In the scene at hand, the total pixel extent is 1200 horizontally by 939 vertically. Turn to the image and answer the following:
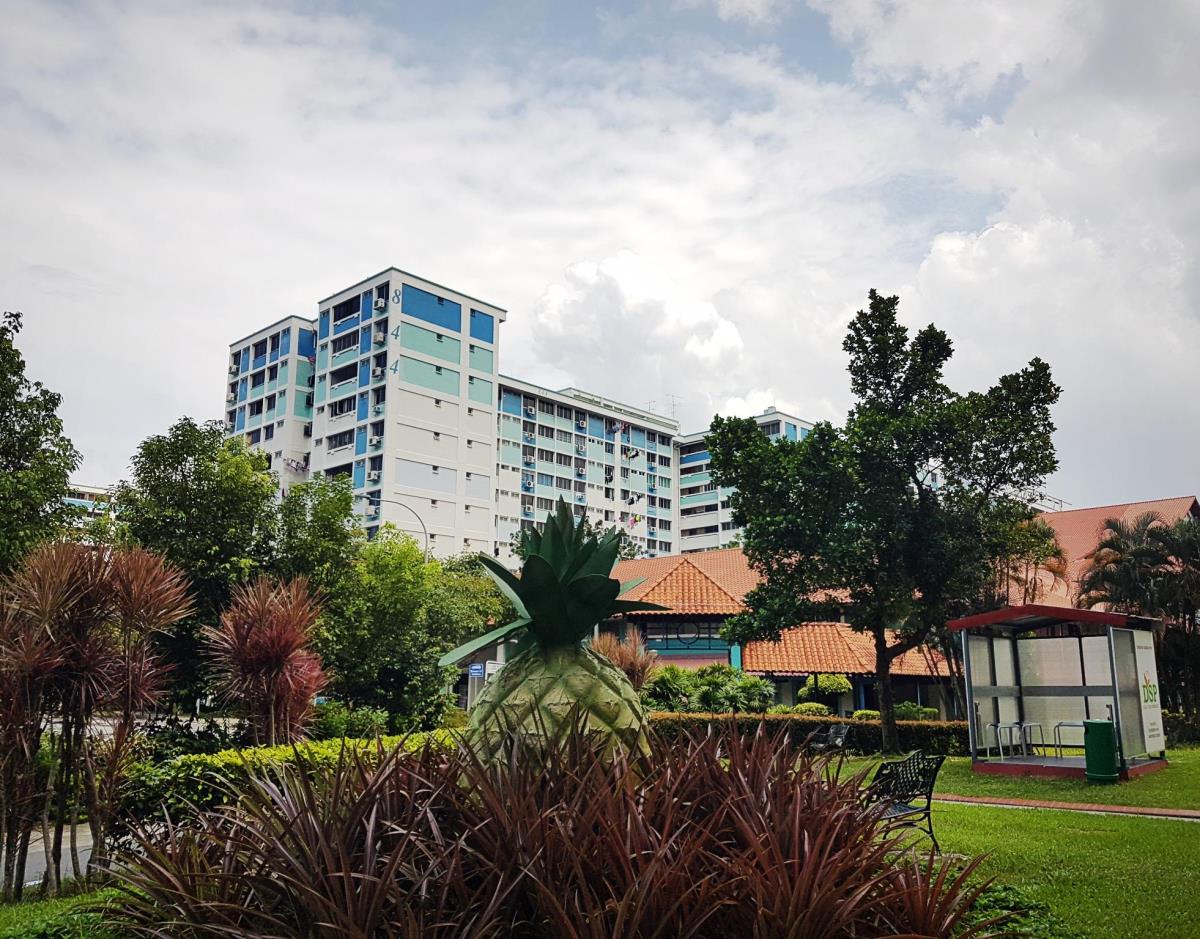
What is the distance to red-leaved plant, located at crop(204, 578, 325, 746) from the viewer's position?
13.1 m

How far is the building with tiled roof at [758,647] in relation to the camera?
3177 centimetres

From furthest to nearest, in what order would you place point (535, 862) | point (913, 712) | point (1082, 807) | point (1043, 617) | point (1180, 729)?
point (913, 712), point (1180, 729), point (1043, 617), point (1082, 807), point (535, 862)

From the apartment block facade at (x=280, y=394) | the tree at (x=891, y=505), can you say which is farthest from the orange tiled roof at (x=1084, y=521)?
the apartment block facade at (x=280, y=394)

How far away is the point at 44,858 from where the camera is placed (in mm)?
13141

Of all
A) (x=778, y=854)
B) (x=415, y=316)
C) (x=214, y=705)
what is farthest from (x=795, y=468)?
(x=415, y=316)

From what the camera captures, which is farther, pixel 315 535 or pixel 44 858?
pixel 315 535

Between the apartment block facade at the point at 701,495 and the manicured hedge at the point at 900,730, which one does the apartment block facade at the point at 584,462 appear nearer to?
the apartment block facade at the point at 701,495

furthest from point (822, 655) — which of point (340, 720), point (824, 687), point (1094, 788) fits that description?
point (340, 720)

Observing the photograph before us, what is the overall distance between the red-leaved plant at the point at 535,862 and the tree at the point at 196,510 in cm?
1490

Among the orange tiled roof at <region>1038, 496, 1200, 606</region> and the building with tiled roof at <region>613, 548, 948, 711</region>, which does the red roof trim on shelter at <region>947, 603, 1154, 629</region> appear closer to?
the building with tiled roof at <region>613, 548, 948, 711</region>

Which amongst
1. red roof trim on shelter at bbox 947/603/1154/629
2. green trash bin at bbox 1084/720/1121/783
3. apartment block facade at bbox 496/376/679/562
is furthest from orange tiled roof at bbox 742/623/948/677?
apartment block facade at bbox 496/376/679/562

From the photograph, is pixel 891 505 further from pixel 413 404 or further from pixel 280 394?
pixel 280 394

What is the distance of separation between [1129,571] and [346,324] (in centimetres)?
5218

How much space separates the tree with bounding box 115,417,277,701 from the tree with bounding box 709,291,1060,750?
12101 mm
